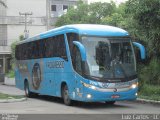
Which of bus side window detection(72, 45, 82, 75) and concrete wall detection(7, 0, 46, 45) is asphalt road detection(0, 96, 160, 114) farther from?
concrete wall detection(7, 0, 46, 45)

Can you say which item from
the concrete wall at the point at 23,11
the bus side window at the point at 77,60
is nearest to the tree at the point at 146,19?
the bus side window at the point at 77,60

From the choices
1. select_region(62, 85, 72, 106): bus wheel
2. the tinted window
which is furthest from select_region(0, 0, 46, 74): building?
select_region(62, 85, 72, 106): bus wheel

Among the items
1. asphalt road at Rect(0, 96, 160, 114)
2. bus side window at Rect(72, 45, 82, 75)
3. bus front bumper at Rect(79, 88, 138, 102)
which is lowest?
asphalt road at Rect(0, 96, 160, 114)

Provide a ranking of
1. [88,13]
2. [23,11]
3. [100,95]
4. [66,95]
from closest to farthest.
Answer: [100,95]
[66,95]
[88,13]
[23,11]

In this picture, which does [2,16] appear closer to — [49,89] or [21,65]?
[21,65]

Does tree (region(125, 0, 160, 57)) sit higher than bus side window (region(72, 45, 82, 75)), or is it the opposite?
tree (region(125, 0, 160, 57))

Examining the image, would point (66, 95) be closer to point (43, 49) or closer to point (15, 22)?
point (43, 49)

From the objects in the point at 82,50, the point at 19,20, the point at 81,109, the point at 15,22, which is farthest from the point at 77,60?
the point at 19,20

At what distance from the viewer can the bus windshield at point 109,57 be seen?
1856cm

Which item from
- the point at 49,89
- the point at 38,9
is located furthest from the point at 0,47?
the point at 49,89

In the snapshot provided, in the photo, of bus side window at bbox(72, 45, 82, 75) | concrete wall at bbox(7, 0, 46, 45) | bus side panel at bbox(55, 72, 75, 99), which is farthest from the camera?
concrete wall at bbox(7, 0, 46, 45)

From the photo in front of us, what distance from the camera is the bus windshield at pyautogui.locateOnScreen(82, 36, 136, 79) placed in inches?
731

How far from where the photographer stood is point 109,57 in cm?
Answer: 1889

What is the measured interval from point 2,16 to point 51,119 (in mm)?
48920
